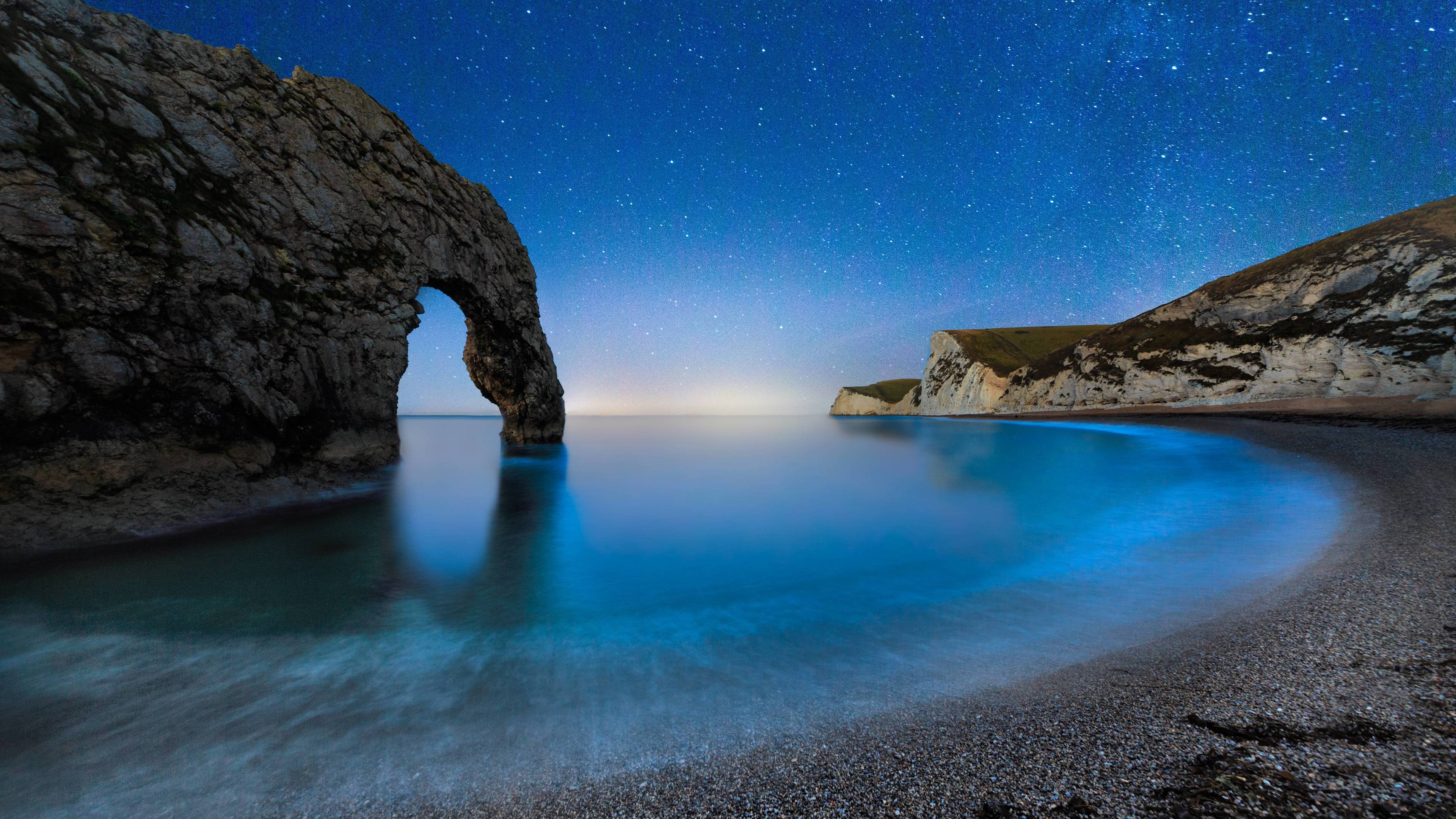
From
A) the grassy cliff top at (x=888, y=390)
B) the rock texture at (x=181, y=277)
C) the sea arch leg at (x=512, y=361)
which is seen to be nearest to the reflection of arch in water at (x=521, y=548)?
the rock texture at (x=181, y=277)

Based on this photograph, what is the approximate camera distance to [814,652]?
18.4ft

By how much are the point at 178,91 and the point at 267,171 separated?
2.30 m

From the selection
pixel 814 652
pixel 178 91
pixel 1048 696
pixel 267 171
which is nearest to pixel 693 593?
pixel 814 652

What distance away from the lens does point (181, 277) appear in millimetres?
10969

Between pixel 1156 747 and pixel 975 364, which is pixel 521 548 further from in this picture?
pixel 975 364

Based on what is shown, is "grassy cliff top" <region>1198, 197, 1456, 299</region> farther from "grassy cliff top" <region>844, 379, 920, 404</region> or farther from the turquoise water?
"grassy cliff top" <region>844, 379, 920, 404</region>

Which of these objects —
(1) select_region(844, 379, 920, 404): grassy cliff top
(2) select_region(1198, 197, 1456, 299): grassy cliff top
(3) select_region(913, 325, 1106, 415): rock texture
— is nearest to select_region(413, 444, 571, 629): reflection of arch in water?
(2) select_region(1198, 197, 1456, 299): grassy cliff top

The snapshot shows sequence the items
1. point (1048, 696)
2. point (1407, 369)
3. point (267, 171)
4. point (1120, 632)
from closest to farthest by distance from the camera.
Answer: point (1048, 696) → point (1120, 632) → point (267, 171) → point (1407, 369)

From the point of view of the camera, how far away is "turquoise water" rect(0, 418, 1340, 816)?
3.73 metres

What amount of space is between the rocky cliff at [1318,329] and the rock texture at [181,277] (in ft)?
196

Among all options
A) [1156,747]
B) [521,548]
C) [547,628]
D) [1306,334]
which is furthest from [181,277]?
[1306,334]

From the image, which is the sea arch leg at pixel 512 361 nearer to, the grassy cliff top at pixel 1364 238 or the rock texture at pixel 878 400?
the grassy cliff top at pixel 1364 238

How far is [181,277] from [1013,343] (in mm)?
137768

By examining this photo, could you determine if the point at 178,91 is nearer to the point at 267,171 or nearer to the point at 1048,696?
the point at 267,171
